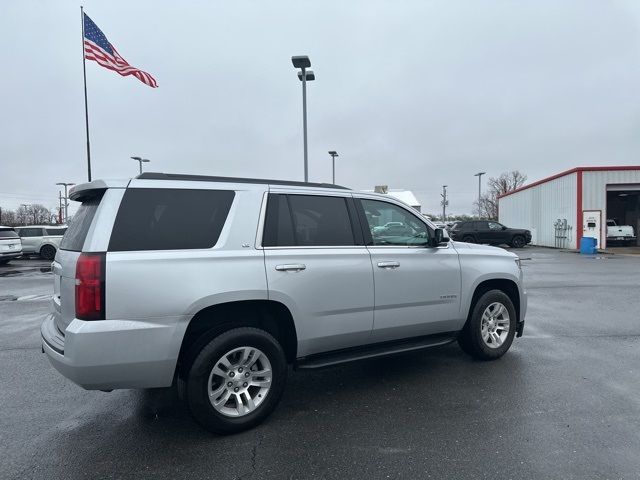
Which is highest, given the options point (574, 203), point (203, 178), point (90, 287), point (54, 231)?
point (574, 203)

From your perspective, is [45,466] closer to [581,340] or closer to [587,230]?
[581,340]

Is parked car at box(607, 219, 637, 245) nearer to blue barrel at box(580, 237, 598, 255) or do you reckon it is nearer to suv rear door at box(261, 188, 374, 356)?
blue barrel at box(580, 237, 598, 255)

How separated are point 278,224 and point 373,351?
1.52 m

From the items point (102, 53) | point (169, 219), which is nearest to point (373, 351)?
point (169, 219)

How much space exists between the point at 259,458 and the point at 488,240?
26.7m

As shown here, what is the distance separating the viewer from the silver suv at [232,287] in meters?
3.03

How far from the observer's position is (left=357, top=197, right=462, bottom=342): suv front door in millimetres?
4148

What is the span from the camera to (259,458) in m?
3.04

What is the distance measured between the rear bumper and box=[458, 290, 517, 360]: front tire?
3226 millimetres

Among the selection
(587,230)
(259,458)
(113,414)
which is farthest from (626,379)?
(587,230)

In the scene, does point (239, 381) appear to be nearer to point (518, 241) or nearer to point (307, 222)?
point (307, 222)

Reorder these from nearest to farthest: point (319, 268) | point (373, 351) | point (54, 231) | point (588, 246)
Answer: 1. point (319, 268)
2. point (373, 351)
3. point (588, 246)
4. point (54, 231)

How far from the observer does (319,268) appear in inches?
148

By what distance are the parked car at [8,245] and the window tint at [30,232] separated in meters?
2.82
